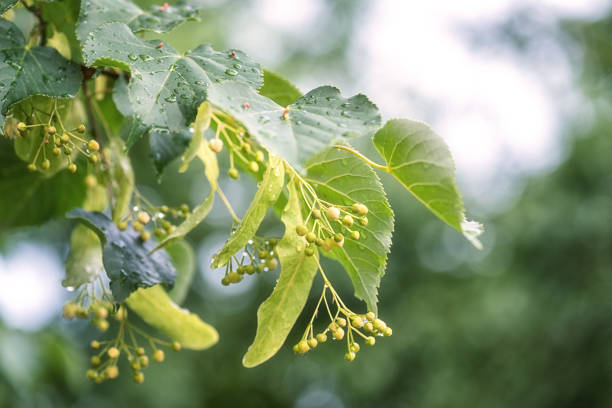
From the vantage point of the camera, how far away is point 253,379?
10.4 m

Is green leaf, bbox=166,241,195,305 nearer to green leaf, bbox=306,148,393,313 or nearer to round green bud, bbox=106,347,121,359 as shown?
round green bud, bbox=106,347,121,359

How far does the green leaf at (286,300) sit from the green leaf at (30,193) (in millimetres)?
568

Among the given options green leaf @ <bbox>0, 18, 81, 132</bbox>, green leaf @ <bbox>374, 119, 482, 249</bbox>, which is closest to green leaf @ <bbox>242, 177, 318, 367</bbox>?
green leaf @ <bbox>374, 119, 482, 249</bbox>

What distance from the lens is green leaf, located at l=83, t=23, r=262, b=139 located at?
26.7 inches

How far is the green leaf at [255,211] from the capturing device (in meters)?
0.76

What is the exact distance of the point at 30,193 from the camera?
1236 millimetres

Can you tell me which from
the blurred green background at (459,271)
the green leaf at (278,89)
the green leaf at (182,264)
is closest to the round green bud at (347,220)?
the green leaf at (278,89)

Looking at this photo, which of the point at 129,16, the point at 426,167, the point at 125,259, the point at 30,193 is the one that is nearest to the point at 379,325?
the point at 426,167

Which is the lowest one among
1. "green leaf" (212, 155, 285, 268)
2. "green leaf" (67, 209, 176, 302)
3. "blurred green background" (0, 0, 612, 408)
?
"blurred green background" (0, 0, 612, 408)

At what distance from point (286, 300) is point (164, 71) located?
0.37 metres

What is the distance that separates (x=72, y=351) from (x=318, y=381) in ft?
26.1

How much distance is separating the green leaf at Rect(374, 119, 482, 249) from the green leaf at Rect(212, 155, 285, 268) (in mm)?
156

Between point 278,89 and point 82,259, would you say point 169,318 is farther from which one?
point 278,89

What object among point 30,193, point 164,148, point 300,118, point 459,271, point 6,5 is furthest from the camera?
point 459,271
